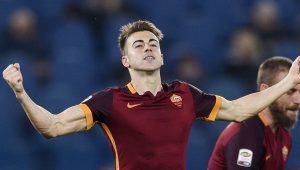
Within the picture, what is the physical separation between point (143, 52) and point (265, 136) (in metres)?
1.07

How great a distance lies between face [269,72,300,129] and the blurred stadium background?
2.22 m

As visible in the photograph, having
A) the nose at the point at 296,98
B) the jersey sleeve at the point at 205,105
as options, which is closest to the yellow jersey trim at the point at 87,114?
the jersey sleeve at the point at 205,105

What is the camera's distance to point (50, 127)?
4.62 m

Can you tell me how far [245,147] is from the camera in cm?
534

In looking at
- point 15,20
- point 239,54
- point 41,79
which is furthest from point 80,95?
point 239,54

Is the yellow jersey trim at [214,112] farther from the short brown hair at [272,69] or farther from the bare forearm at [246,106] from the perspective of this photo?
the short brown hair at [272,69]

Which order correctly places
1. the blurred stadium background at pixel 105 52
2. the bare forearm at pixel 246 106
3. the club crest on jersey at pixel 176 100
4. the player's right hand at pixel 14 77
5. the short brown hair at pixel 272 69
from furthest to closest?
the blurred stadium background at pixel 105 52 → the short brown hair at pixel 272 69 → the bare forearm at pixel 246 106 → the club crest on jersey at pixel 176 100 → the player's right hand at pixel 14 77

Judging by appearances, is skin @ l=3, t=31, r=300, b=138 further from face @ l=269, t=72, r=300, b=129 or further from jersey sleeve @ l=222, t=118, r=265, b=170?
face @ l=269, t=72, r=300, b=129

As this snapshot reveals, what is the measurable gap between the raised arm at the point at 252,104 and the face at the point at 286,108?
48 centimetres

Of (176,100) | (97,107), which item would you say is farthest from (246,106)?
(97,107)

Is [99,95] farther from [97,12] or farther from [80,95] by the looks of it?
[97,12]

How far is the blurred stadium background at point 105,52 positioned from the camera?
7.83 metres

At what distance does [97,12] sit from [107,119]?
4.26 meters

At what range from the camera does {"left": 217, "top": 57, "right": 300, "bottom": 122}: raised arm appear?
199 inches
